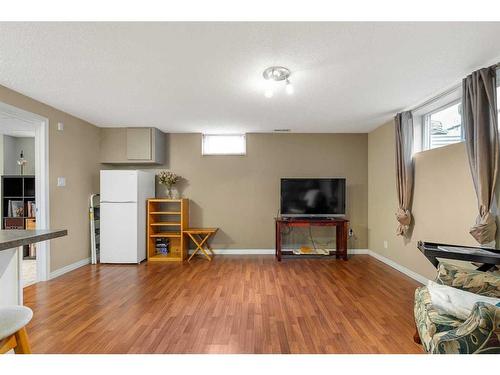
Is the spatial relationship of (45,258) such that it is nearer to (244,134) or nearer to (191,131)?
(191,131)

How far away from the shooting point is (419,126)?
3.53 metres

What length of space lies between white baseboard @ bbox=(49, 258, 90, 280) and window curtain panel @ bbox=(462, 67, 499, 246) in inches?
195

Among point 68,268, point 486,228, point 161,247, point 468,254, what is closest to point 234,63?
point 468,254

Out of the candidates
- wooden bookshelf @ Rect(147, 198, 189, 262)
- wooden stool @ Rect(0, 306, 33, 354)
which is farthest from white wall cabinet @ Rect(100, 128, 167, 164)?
wooden stool @ Rect(0, 306, 33, 354)

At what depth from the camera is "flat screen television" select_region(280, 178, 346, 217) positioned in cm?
454

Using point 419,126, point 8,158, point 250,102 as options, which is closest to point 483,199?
point 419,126

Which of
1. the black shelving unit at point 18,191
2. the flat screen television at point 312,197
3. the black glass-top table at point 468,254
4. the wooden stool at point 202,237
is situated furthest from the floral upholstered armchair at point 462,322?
the black shelving unit at point 18,191

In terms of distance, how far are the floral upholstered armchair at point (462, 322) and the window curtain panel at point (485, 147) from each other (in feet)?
2.39

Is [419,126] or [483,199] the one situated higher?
[419,126]

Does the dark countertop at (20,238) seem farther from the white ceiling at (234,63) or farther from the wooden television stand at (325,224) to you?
the wooden television stand at (325,224)

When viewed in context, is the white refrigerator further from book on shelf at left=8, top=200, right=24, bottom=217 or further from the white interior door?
book on shelf at left=8, top=200, right=24, bottom=217
